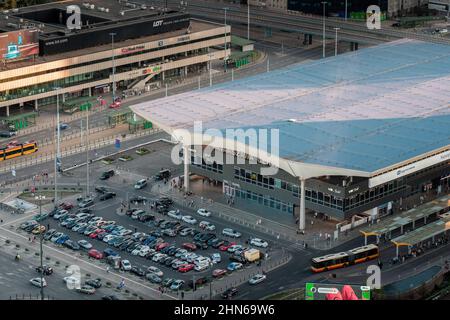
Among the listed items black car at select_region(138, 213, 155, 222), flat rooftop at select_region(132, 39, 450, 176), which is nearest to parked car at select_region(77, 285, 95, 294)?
black car at select_region(138, 213, 155, 222)

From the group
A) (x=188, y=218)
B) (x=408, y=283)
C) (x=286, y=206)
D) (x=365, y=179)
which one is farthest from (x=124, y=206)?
(x=408, y=283)

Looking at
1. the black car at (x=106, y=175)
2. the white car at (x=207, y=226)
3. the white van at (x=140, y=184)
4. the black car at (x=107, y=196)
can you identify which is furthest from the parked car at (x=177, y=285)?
the black car at (x=106, y=175)

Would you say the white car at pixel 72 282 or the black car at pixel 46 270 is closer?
the white car at pixel 72 282

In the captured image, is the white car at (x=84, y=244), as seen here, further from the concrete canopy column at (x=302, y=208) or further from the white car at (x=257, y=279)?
the concrete canopy column at (x=302, y=208)

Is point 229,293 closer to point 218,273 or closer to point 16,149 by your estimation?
point 218,273

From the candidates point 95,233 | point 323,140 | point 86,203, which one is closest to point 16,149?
point 86,203
